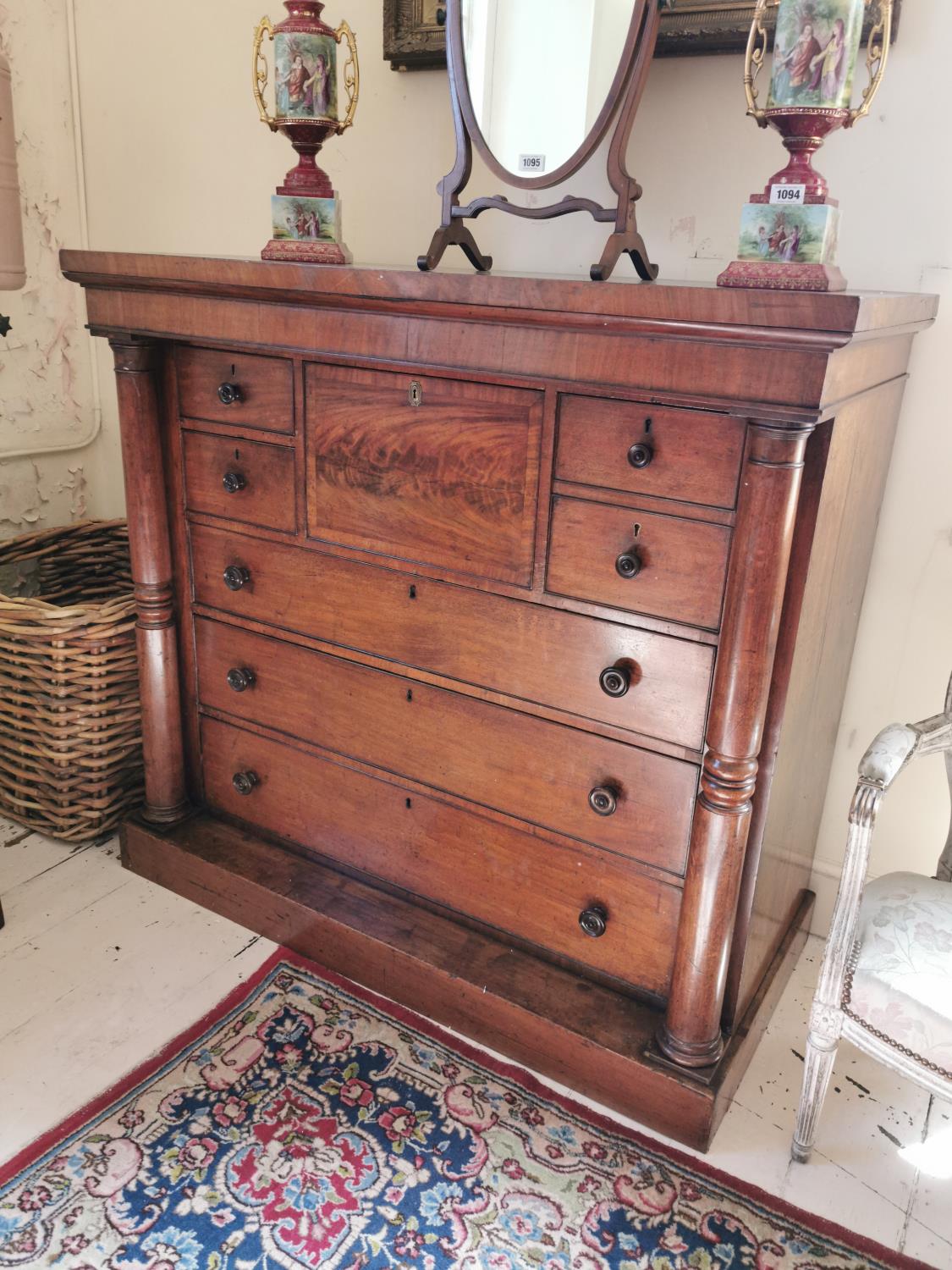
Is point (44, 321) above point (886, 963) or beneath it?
above

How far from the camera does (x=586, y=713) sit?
154 centimetres

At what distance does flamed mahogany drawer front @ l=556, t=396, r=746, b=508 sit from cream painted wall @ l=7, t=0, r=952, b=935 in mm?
615

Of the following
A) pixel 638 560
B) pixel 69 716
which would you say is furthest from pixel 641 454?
pixel 69 716

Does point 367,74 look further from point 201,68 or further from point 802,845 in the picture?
point 802,845

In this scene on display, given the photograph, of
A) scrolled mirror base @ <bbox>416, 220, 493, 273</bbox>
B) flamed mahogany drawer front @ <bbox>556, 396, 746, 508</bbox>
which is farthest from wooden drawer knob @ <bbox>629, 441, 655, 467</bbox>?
scrolled mirror base @ <bbox>416, 220, 493, 273</bbox>

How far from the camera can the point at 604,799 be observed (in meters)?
1.53

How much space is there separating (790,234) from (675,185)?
63cm

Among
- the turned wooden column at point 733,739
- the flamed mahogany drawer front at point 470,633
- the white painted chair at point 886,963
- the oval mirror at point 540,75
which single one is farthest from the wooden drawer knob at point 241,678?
the white painted chair at point 886,963

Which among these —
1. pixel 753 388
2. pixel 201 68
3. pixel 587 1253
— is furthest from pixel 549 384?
pixel 201 68

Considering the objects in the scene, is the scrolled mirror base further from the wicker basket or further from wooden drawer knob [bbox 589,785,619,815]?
the wicker basket

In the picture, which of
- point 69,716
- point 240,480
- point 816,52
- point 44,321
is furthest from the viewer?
point 44,321

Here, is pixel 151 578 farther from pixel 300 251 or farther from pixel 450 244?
pixel 450 244

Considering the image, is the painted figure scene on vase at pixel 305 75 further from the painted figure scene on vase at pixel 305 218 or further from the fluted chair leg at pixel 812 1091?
the fluted chair leg at pixel 812 1091

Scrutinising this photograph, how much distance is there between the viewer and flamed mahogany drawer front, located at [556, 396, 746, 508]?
52.4 inches
